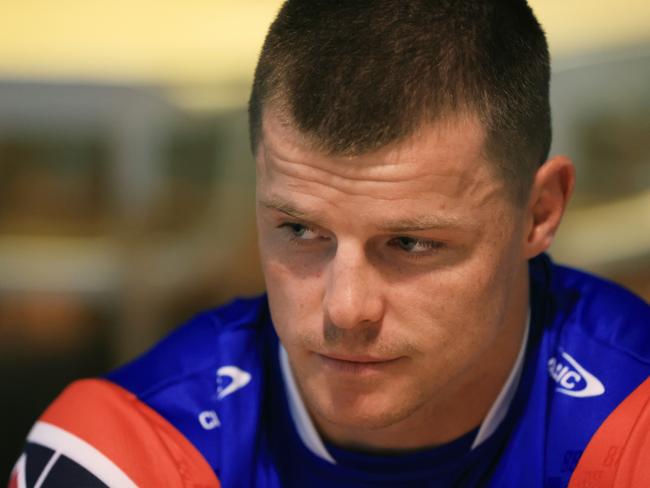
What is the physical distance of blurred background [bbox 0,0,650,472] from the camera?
84.5 inches

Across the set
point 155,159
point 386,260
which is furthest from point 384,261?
point 155,159

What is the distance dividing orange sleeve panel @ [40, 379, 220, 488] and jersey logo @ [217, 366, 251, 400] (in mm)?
76

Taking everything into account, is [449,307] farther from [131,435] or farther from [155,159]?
[155,159]

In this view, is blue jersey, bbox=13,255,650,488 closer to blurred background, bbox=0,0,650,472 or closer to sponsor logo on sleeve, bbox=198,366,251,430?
sponsor logo on sleeve, bbox=198,366,251,430

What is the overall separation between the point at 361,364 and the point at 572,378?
0.29 m

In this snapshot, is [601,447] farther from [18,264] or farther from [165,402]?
[18,264]

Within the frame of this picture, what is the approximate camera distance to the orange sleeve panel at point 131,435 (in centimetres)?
119

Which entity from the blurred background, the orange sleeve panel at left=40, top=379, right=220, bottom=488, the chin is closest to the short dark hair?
the chin

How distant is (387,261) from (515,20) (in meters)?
0.29

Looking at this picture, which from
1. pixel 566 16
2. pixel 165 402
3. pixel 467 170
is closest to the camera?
pixel 467 170

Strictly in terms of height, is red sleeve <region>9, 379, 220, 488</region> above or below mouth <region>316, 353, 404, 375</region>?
below

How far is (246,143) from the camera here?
218cm

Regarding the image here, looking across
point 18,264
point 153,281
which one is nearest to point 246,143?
point 153,281

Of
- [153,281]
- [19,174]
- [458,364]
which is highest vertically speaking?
[458,364]
